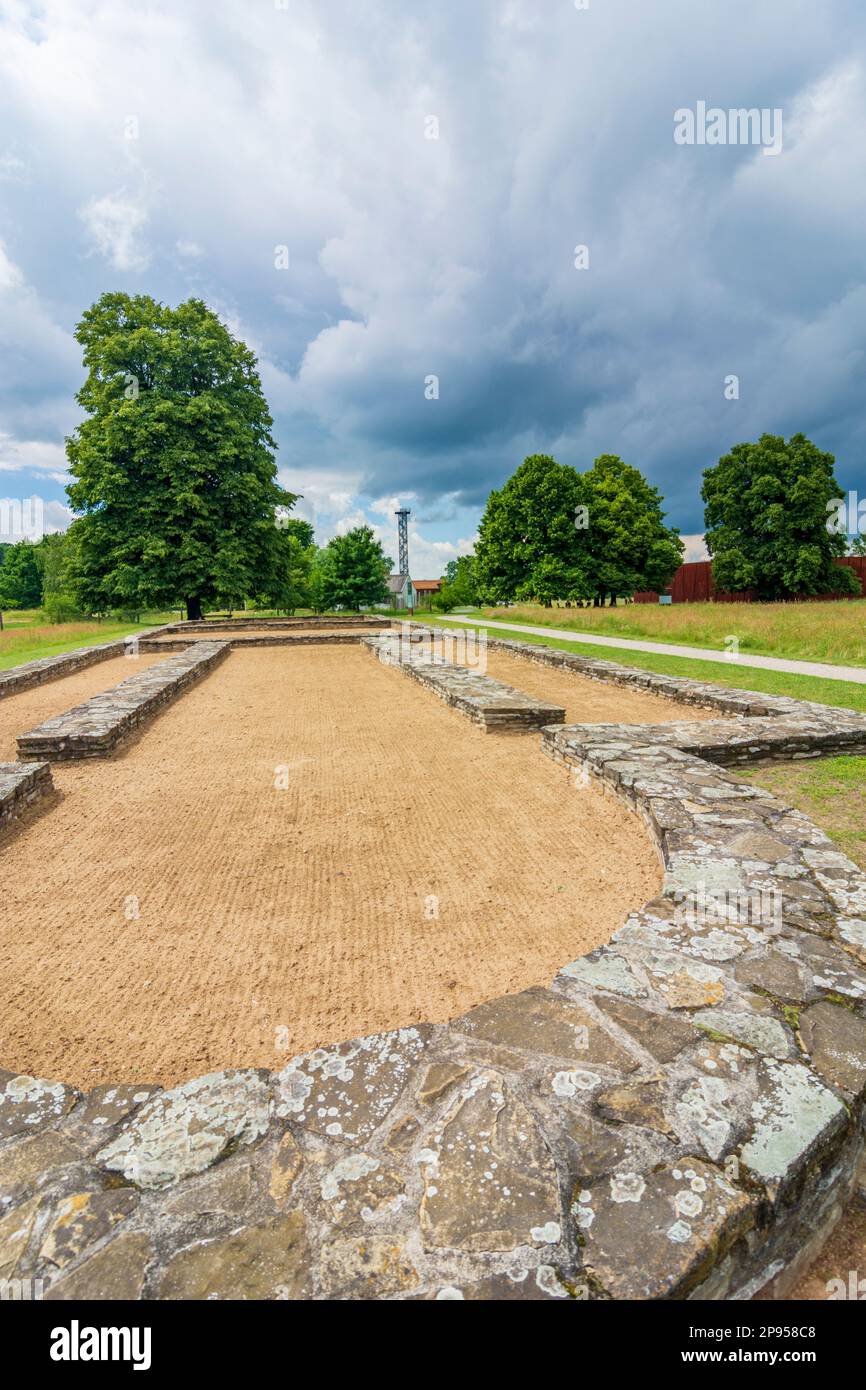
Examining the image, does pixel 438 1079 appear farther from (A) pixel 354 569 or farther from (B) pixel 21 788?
(A) pixel 354 569

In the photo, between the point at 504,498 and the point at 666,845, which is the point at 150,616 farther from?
the point at 666,845

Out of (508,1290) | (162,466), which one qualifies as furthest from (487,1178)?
(162,466)

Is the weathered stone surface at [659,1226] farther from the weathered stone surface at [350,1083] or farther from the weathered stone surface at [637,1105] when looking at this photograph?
the weathered stone surface at [350,1083]

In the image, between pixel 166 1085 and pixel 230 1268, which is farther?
pixel 166 1085

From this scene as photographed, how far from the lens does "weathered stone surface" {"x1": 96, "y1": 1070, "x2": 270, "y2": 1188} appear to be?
1572mm

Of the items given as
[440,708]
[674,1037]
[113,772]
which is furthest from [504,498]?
[674,1037]

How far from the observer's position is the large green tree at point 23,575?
65.8 m

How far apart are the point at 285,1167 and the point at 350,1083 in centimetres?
31

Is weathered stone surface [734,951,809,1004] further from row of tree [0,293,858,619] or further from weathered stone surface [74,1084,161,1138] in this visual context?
row of tree [0,293,858,619]

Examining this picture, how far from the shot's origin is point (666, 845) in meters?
3.50

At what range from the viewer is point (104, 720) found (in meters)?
6.39
